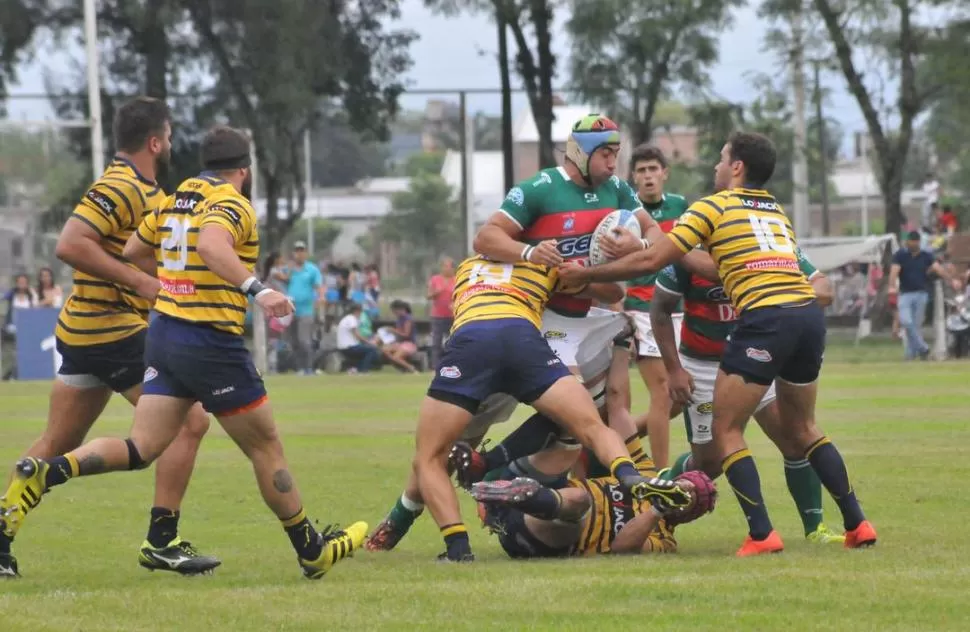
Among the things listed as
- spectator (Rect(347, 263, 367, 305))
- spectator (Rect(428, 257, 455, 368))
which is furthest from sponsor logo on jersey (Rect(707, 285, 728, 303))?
spectator (Rect(347, 263, 367, 305))

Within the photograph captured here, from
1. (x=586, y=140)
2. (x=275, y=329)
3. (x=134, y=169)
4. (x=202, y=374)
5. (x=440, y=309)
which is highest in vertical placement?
(x=586, y=140)

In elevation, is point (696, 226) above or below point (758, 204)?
below

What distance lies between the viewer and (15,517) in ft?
26.6

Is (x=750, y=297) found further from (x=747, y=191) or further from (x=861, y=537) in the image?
(x=861, y=537)

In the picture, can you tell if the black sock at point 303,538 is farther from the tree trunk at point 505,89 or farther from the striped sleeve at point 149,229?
the tree trunk at point 505,89

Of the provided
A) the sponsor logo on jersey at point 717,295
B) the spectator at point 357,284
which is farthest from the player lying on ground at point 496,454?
the spectator at point 357,284

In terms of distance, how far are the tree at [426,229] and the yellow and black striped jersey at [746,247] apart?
2805 cm

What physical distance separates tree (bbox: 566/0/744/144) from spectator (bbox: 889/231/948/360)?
8.06 meters

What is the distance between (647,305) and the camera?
12086 millimetres

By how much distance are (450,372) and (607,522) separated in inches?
46.2

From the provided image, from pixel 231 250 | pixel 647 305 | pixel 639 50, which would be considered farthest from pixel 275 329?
pixel 231 250

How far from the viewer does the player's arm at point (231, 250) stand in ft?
24.9

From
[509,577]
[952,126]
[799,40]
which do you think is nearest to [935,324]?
[799,40]

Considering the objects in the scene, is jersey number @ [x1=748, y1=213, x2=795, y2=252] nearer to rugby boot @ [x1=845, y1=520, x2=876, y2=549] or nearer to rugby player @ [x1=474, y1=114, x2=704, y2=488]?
rugby player @ [x1=474, y1=114, x2=704, y2=488]
